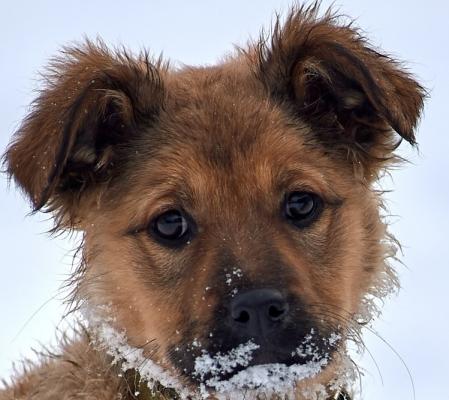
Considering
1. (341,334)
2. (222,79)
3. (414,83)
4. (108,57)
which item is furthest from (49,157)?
(414,83)

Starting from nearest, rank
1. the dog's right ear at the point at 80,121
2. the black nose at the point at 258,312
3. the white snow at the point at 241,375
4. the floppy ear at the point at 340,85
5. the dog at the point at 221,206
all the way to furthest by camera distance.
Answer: the black nose at the point at 258,312 < the white snow at the point at 241,375 < the dog at the point at 221,206 < the dog's right ear at the point at 80,121 < the floppy ear at the point at 340,85

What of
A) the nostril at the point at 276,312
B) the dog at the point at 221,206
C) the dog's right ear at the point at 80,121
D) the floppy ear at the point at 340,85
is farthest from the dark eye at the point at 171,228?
the floppy ear at the point at 340,85

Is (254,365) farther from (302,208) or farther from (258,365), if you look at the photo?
(302,208)

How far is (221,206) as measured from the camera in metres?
4.27

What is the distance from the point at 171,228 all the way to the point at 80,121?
0.73m

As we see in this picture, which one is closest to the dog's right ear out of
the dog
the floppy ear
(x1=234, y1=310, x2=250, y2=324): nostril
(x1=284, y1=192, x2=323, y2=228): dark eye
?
the dog

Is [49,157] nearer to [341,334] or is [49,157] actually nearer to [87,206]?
[87,206]

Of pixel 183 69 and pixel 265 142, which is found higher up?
pixel 183 69

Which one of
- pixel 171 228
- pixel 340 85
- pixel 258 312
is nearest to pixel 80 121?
pixel 171 228

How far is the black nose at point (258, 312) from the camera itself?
3.72 metres

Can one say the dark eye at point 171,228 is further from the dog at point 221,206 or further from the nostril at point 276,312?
the nostril at point 276,312

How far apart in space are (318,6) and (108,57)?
4.20 ft

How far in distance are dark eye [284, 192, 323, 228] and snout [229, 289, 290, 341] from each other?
676 mm

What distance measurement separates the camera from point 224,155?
4.40 meters
